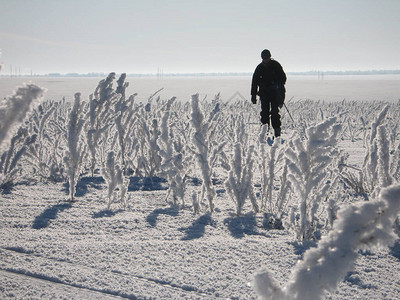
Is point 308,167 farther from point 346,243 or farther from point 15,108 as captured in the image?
point 15,108

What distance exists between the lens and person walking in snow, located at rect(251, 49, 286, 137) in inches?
207

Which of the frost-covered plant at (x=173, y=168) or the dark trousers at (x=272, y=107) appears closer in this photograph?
the frost-covered plant at (x=173, y=168)

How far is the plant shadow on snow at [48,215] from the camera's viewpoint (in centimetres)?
195

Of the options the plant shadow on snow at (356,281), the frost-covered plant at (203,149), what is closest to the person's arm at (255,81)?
the frost-covered plant at (203,149)

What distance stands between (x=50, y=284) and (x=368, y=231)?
118 centimetres

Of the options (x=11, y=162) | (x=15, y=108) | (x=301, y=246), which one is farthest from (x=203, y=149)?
(x=15, y=108)

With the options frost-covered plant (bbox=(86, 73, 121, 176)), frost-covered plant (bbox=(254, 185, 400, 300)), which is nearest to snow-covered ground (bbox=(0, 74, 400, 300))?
frost-covered plant (bbox=(254, 185, 400, 300))

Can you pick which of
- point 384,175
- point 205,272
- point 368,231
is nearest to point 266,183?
point 384,175

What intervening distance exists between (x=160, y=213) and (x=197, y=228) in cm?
35

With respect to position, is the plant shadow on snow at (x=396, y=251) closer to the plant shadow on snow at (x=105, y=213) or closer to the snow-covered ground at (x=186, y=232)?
the snow-covered ground at (x=186, y=232)

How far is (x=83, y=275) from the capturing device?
138cm

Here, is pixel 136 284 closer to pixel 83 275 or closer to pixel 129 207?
pixel 83 275

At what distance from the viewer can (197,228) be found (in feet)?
6.40

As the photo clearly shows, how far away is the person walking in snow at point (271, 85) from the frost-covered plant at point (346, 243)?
15.5ft
